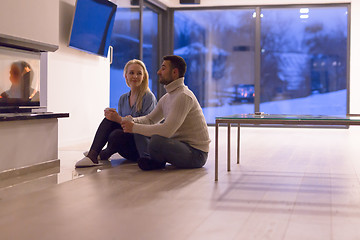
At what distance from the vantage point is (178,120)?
3.38 meters

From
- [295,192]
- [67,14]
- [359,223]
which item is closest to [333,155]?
[295,192]

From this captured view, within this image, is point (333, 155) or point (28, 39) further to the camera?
point (333, 155)

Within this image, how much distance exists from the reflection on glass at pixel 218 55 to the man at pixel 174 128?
6.08 metres

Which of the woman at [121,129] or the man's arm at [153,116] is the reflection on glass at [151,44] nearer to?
the woman at [121,129]

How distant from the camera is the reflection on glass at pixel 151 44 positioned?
8527 mm

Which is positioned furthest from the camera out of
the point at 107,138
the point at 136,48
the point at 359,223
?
the point at 136,48

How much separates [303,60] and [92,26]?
5.18 meters

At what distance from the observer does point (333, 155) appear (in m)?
4.73

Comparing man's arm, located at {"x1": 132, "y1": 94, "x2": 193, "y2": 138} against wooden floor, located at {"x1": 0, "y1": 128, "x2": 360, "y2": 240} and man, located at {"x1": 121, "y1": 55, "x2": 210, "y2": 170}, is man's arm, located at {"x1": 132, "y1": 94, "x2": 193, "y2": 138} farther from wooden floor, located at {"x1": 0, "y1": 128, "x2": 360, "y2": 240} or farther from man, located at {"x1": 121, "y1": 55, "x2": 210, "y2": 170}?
wooden floor, located at {"x1": 0, "y1": 128, "x2": 360, "y2": 240}

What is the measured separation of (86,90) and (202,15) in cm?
444

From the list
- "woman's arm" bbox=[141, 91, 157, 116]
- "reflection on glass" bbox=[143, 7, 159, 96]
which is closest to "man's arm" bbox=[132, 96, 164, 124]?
"woman's arm" bbox=[141, 91, 157, 116]

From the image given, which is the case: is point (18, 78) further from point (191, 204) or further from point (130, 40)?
point (130, 40)

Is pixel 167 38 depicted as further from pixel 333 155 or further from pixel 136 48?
pixel 333 155

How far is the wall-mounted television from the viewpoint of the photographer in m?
5.40
